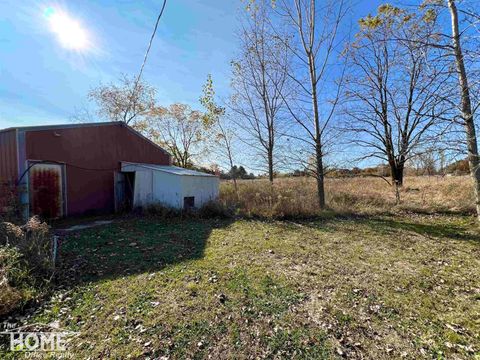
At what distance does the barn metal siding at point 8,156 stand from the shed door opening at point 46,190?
0.48m

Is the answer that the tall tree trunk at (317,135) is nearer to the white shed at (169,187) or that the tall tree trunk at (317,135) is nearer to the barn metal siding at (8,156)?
the white shed at (169,187)

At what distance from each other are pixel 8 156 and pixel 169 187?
516cm

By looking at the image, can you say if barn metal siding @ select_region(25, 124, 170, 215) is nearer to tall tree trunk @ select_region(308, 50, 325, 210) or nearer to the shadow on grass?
the shadow on grass

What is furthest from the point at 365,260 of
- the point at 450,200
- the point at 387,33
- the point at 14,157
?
the point at 14,157

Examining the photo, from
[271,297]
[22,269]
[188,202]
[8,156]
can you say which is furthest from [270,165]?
[22,269]

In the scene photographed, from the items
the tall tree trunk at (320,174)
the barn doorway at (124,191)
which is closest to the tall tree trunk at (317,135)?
the tall tree trunk at (320,174)

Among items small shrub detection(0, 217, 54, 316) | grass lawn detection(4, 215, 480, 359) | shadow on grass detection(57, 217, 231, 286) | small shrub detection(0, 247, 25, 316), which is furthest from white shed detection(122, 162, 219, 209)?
small shrub detection(0, 247, 25, 316)

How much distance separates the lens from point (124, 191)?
11.1 m

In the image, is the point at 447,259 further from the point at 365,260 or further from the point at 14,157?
the point at 14,157

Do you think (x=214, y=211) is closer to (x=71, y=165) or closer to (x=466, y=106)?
(x=71, y=165)

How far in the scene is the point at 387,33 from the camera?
626cm

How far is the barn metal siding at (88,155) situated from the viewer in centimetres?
845

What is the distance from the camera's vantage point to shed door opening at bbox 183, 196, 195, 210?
30.4ft

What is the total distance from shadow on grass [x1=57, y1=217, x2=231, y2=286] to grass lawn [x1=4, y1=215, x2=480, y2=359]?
0.03 m
